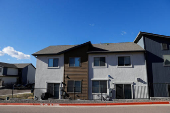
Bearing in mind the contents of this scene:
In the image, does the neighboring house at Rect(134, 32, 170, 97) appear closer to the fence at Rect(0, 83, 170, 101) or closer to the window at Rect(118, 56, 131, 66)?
A: the fence at Rect(0, 83, 170, 101)

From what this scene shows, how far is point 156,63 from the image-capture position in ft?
43.9

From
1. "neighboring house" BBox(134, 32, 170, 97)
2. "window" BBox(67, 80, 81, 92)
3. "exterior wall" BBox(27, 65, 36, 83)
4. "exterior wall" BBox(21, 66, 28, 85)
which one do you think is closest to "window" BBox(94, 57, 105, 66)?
"window" BBox(67, 80, 81, 92)

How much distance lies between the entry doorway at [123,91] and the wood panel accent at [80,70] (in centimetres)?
373

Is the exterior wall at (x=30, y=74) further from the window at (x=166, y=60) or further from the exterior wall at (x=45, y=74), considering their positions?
the window at (x=166, y=60)

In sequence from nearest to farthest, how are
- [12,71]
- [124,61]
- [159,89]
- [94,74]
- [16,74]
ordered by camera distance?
1. [159,89]
2. [124,61]
3. [94,74]
4. [12,71]
5. [16,74]

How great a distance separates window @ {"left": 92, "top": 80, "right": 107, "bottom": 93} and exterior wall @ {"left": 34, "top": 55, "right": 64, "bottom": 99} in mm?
4254

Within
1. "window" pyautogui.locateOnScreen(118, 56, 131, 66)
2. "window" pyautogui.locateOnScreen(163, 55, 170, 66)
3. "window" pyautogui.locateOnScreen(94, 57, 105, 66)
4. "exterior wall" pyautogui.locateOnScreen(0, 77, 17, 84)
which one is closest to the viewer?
"window" pyautogui.locateOnScreen(163, 55, 170, 66)

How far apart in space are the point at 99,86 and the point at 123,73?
3.26 meters

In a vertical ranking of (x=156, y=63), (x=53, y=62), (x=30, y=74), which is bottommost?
(x=30, y=74)

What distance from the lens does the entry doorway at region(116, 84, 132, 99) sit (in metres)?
13.3

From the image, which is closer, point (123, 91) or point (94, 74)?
point (123, 91)

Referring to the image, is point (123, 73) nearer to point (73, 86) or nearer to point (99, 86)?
point (99, 86)

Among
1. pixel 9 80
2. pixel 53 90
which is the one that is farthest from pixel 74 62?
pixel 9 80

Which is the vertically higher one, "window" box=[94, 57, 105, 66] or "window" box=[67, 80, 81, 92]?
"window" box=[94, 57, 105, 66]
